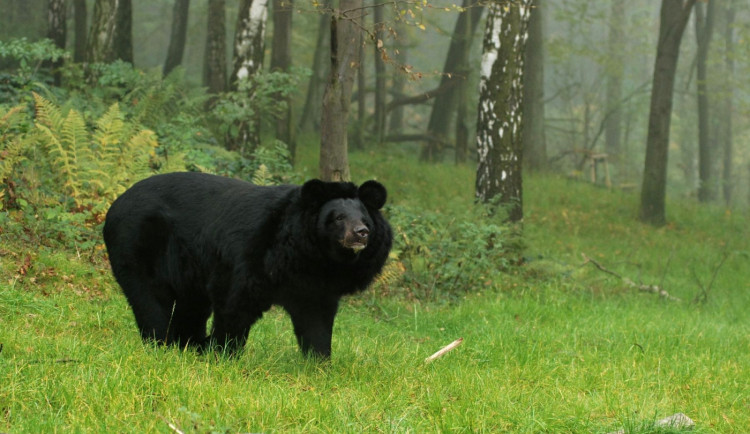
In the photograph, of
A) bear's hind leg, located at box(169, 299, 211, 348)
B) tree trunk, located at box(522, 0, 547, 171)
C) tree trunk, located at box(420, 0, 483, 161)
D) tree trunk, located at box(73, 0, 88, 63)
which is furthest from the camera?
tree trunk, located at box(420, 0, 483, 161)

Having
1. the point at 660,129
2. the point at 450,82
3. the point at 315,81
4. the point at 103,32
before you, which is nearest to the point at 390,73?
the point at 315,81

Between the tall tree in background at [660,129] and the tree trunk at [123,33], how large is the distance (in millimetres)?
12461

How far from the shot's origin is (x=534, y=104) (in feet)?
75.4

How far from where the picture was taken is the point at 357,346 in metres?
6.87

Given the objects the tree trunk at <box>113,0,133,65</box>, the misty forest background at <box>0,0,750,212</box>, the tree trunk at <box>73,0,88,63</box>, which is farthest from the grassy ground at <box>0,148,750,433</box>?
the tree trunk at <box>73,0,88,63</box>

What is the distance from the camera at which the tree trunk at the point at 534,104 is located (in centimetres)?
2278

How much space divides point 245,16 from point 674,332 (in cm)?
913

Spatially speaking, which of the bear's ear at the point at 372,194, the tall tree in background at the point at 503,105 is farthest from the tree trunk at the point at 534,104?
the bear's ear at the point at 372,194

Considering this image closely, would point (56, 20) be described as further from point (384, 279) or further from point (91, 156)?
point (384, 279)

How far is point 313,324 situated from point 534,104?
60.6 feet

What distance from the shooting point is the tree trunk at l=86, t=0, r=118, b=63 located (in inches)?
575

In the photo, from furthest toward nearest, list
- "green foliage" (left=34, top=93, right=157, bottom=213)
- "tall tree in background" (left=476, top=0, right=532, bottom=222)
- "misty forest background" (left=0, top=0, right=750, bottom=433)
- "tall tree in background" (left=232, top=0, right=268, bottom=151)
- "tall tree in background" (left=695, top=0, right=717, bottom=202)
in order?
1. "tall tree in background" (left=695, top=0, right=717, bottom=202)
2. "tall tree in background" (left=232, top=0, right=268, bottom=151)
3. "tall tree in background" (left=476, top=0, right=532, bottom=222)
4. "green foliage" (left=34, top=93, right=157, bottom=213)
5. "misty forest background" (left=0, top=0, right=750, bottom=433)

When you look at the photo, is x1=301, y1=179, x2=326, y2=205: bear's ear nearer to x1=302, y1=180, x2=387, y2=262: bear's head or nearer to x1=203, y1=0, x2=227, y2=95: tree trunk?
x1=302, y1=180, x2=387, y2=262: bear's head

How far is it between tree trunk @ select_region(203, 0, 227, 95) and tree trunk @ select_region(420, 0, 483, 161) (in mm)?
6876
